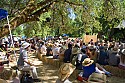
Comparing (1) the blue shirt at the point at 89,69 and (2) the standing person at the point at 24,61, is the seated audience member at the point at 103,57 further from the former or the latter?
(1) the blue shirt at the point at 89,69

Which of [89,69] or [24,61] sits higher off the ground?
[24,61]

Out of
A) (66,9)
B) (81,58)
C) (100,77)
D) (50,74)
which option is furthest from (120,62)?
(100,77)

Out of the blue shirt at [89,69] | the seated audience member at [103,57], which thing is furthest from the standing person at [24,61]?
the seated audience member at [103,57]

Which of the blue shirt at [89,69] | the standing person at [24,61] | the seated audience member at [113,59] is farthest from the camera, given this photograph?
the seated audience member at [113,59]

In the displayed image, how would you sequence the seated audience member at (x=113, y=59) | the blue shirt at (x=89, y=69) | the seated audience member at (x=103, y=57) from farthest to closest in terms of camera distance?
the seated audience member at (x=103, y=57) < the seated audience member at (x=113, y=59) < the blue shirt at (x=89, y=69)

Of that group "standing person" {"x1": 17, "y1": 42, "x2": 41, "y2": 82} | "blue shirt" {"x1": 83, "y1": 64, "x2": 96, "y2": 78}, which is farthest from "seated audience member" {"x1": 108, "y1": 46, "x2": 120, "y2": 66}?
"standing person" {"x1": 17, "y1": 42, "x2": 41, "y2": 82}

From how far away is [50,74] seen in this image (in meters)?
11.7

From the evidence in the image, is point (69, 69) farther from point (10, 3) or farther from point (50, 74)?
point (10, 3)

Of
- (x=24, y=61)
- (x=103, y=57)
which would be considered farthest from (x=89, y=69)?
(x=103, y=57)

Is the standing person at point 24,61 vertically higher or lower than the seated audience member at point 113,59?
higher

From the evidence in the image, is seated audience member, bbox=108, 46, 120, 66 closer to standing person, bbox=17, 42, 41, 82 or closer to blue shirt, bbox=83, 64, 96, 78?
blue shirt, bbox=83, 64, 96, 78

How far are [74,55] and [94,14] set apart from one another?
2851mm

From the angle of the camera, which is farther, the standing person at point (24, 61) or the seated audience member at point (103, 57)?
the seated audience member at point (103, 57)

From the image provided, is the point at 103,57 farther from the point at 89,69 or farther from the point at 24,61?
the point at 24,61
